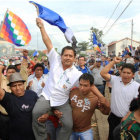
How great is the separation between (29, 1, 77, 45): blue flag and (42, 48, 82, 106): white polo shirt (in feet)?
2.88

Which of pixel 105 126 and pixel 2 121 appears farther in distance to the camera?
pixel 105 126

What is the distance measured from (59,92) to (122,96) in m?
1.21

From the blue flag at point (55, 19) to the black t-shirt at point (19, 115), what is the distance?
1520 mm

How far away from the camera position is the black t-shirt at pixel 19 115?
2.74 meters

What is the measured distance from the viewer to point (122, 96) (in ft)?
10.9

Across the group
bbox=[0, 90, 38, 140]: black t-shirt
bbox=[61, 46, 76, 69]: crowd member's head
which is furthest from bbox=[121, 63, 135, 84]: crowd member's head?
bbox=[0, 90, 38, 140]: black t-shirt

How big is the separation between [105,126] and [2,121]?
310cm

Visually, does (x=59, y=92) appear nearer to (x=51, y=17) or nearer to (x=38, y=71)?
(x=51, y=17)

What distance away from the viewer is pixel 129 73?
335 centimetres

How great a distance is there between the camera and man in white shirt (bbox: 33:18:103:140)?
2.75 metres

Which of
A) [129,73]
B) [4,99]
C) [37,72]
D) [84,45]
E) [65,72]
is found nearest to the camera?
[4,99]

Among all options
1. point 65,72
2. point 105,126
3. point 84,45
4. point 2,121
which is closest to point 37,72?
point 2,121

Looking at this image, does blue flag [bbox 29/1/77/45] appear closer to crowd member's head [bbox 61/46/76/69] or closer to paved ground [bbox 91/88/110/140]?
crowd member's head [bbox 61/46/76/69]

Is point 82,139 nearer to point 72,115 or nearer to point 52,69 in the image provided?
point 72,115
